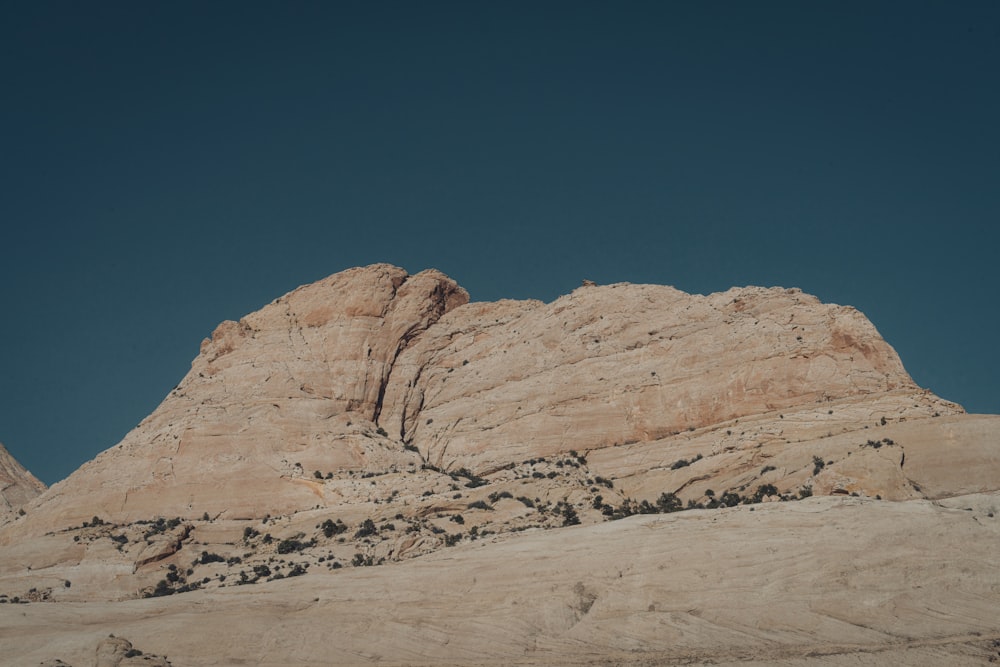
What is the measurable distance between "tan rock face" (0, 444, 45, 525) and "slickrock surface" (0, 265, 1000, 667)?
19647 millimetres

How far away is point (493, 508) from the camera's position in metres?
49.2

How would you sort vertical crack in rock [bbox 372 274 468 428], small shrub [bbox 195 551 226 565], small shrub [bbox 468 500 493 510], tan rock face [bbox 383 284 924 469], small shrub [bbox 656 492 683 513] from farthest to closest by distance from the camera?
vertical crack in rock [bbox 372 274 468 428], tan rock face [bbox 383 284 924 469], small shrub [bbox 468 500 493 510], small shrub [bbox 195 551 226 565], small shrub [bbox 656 492 683 513]

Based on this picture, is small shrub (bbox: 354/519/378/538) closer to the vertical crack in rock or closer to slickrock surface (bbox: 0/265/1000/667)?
slickrock surface (bbox: 0/265/1000/667)

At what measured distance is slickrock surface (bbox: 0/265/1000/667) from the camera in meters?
30.9

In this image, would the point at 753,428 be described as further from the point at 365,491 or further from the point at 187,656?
the point at 187,656

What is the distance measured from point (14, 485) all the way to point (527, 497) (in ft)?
175

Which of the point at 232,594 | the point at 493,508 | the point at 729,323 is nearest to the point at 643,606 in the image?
the point at 232,594

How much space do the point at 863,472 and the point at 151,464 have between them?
132 feet

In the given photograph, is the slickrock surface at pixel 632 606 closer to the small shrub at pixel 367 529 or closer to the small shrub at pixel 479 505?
the small shrub at pixel 367 529

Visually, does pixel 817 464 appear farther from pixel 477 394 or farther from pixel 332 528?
pixel 477 394

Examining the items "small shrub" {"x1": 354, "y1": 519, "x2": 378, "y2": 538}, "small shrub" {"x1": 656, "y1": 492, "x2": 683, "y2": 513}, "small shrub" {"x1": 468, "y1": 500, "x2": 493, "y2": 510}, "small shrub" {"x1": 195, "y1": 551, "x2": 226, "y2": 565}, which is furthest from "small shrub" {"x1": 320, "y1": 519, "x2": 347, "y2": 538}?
"small shrub" {"x1": 656, "y1": 492, "x2": 683, "y2": 513}

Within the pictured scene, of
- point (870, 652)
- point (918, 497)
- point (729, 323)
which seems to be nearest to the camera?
point (870, 652)

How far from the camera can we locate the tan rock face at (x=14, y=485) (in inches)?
3057

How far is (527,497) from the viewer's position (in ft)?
165
